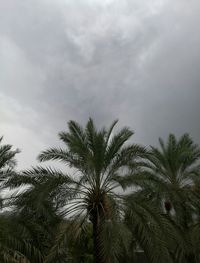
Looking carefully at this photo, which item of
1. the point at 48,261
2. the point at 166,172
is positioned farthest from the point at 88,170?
the point at 166,172

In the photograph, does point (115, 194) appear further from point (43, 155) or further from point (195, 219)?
point (195, 219)

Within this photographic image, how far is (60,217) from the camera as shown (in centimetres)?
1942

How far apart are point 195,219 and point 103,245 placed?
474 inches

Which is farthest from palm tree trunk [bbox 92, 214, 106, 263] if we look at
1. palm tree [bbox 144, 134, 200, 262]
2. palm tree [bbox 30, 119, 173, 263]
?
palm tree [bbox 144, 134, 200, 262]

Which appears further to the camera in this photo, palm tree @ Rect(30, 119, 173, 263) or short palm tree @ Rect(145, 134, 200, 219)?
short palm tree @ Rect(145, 134, 200, 219)

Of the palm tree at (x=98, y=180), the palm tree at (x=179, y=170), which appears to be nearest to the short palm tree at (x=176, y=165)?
the palm tree at (x=179, y=170)

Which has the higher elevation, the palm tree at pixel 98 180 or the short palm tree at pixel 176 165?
the short palm tree at pixel 176 165

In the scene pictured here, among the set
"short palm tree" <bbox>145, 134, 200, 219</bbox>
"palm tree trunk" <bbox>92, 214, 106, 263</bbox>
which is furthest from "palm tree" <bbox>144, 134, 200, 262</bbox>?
"palm tree trunk" <bbox>92, 214, 106, 263</bbox>

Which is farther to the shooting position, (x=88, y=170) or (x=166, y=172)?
(x=166, y=172)

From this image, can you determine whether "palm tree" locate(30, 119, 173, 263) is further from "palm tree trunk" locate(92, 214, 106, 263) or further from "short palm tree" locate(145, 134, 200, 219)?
"short palm tree" locate(145, 134, 200, 219)

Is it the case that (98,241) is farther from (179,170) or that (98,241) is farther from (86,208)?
(179,170)

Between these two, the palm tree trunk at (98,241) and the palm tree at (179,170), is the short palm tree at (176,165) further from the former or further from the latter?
the palm tree trunk at (98,241)

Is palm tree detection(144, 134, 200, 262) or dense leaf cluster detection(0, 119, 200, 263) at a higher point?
palm tree detection(144, 134, 200, 262)

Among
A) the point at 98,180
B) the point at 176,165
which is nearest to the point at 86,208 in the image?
the point at 98,180
